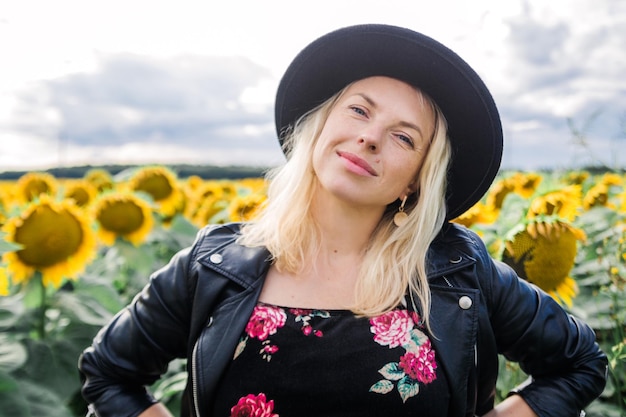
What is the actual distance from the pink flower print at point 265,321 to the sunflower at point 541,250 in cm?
99

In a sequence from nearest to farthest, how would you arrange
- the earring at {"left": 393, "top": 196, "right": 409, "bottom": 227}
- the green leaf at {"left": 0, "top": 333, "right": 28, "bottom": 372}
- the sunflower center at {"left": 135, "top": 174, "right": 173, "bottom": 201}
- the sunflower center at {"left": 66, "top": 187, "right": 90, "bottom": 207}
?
the earring at {"left": 393, "top": 196, "right": 409, "bottom": 227} < the green leaf at {"left": 0, "top": 333, "right": 28, "bottom": 372} < the sunflower center at {"left": 66, "top": 187, "right": 90, "bottom": 207} < the sunflower center at {"left": 135, "top": 174, "right": 173, "bottom": 201}

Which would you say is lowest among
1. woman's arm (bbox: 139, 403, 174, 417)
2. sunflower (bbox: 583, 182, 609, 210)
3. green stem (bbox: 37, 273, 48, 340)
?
green stem (bbox: 37, 273, 48, 340)

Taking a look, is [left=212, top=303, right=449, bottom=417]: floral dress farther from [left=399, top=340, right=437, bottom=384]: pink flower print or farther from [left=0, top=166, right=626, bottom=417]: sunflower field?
[left=0, top=166, right=626, bottom=417]: sunflower field

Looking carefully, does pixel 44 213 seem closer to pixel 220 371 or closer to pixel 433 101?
pixel 220 371

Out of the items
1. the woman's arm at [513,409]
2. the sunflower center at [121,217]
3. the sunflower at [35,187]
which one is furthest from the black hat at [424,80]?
the sunflower at [35,187]

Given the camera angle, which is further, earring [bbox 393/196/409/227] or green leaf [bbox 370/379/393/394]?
earring [bbox 393/196/409/227]

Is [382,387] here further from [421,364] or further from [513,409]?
[513,409]

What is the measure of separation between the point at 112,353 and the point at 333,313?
73cm

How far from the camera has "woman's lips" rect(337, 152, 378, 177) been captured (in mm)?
1972

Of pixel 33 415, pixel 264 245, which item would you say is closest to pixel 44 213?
pixel 33 415

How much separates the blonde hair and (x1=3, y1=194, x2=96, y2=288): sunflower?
1.42 metres

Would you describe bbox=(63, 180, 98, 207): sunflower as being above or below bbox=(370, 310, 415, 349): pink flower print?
below

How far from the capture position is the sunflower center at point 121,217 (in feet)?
13.4

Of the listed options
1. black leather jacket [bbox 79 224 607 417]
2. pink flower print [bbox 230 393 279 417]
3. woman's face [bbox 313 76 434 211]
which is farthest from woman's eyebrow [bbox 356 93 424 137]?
pink flower print [bbox 230 393 279 417]
